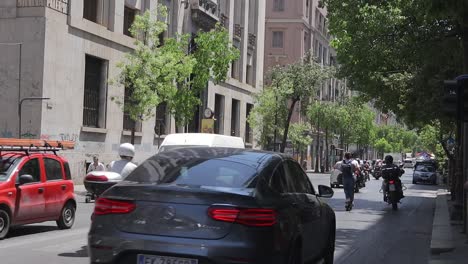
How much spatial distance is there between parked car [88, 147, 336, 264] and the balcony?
3437cm

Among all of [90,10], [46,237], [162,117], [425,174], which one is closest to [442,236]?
[46,237]

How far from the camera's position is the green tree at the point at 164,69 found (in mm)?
27625

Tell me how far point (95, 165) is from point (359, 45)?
11109 mm

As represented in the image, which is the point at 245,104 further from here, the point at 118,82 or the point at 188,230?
the point at 188,230

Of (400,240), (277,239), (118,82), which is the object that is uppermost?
(118,82)

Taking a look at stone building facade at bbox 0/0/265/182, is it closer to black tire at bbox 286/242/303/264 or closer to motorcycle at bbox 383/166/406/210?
motorcycle at bbox 383/166/406/210

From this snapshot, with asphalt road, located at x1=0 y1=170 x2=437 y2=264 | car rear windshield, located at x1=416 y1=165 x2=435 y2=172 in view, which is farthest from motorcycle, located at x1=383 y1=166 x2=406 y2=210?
car rear windshield, located at x1=416 y1=165 x2=435 y2=172

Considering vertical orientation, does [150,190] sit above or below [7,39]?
below

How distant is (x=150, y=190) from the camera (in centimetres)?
588

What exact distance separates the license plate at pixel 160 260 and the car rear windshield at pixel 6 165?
6.49 metres

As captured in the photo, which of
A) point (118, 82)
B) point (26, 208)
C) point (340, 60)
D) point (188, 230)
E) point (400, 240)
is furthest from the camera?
point (118, 82)

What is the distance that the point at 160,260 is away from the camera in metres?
5.64

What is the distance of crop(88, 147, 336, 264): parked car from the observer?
5602mm

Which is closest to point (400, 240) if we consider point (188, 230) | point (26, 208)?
point (26, 208)
